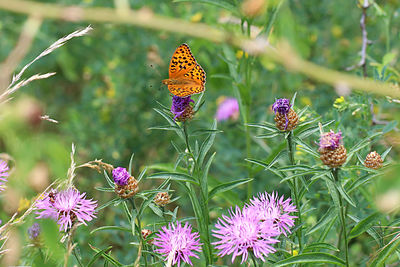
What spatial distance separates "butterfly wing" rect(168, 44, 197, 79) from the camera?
1.38 metres

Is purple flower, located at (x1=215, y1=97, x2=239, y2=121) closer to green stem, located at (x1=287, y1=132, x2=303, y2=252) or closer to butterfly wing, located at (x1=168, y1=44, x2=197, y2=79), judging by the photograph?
butterfly wing, located at (x1=168, y1=44, x2=197, y2=79)

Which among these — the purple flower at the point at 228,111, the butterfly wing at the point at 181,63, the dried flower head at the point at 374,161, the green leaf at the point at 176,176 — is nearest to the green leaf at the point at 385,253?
the dried flower head at the point at 374,161

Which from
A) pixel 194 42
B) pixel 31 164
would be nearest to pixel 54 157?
pixel 31 164

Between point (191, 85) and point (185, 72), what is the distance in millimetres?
151

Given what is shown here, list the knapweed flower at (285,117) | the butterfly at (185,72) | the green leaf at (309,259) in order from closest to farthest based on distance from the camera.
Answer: the green leaf at (309,259)
the knapweed flower at (285,117)
the butterfly at (185,72)

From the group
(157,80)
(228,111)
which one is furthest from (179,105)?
(157,80)

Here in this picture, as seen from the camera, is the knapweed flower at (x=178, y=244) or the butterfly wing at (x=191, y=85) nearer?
the knapweed flower at (x=178, y=244)

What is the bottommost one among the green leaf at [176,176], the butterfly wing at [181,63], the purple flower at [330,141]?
the green leaf at [176,176]

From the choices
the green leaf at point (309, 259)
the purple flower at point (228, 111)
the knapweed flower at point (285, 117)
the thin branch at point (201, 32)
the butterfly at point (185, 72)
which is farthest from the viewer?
the purple flower at point (228, 111)

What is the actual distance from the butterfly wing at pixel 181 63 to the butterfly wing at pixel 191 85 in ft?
0.06

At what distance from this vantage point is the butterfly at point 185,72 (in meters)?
1.29

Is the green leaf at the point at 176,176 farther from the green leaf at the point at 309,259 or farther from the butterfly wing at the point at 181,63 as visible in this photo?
the butterfly wing at the point at 181,63

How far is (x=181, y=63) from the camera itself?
142cm

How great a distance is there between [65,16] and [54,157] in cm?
13
